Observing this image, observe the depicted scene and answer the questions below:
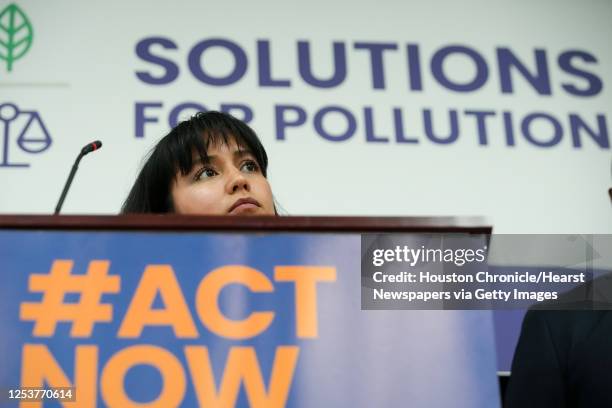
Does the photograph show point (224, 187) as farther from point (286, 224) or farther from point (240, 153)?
point (286, 224)

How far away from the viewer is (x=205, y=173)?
4.99ft

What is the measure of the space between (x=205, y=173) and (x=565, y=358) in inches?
25.3

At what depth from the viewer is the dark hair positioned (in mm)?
1558

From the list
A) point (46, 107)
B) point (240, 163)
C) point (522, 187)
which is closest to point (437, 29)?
point (522, 187)

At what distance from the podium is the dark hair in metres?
0.71

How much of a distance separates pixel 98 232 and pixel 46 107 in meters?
1.71

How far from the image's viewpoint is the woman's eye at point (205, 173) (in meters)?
1.51

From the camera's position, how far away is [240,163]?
156 cm

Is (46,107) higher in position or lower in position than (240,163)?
higher

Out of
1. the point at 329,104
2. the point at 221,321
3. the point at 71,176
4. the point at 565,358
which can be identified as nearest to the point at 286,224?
the point at 221,321

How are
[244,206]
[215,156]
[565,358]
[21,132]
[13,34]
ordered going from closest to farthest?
[565,358], [244,206], [215,156], [21,132], [13,34]

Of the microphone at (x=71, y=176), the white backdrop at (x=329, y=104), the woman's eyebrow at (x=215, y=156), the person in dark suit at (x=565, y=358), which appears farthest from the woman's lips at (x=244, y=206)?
the white backdrop at (x=329, y=104)

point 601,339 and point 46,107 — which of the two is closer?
point 601,339

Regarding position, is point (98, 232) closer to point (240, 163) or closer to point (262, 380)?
point (262, 380)
